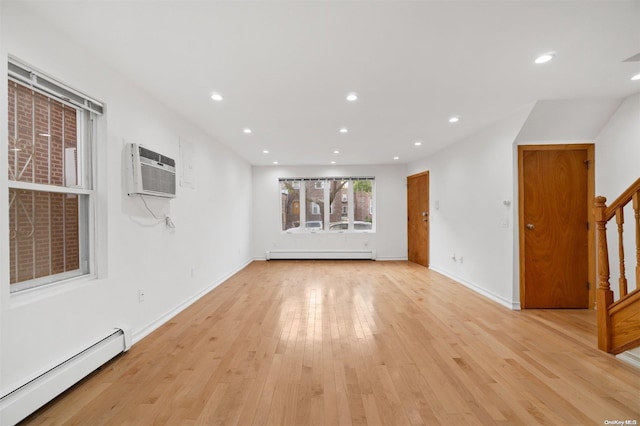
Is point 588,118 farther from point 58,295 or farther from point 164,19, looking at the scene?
point 58,295

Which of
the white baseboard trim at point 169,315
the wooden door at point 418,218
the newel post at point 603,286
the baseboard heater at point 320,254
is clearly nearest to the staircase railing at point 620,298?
the newel post at point 603,286

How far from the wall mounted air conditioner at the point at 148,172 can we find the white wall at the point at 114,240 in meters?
0.09

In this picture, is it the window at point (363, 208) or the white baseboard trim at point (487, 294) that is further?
the window at point (363, 208)

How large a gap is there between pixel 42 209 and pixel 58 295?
23.7 inches

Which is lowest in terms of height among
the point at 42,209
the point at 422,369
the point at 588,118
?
the point at 422,369

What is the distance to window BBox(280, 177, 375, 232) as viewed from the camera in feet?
22.8

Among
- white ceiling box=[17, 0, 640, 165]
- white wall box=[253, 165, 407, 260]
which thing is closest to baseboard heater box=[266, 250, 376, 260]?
white wall box=[253, 165, 407, 260]

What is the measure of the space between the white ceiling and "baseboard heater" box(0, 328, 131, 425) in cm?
225

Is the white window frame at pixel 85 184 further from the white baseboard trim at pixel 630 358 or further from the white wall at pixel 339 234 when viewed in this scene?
the white wall at pixel 339 234

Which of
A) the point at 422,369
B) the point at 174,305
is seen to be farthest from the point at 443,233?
the point at 174,305

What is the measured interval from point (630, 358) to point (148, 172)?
14.6ft

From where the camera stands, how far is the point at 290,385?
6.17 ft

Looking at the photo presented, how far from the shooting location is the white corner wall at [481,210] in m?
3.40

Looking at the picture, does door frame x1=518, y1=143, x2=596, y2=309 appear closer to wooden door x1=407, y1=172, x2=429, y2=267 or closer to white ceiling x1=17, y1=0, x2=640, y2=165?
white ceiling x1=17, y1=0, x2=640, y2=165
